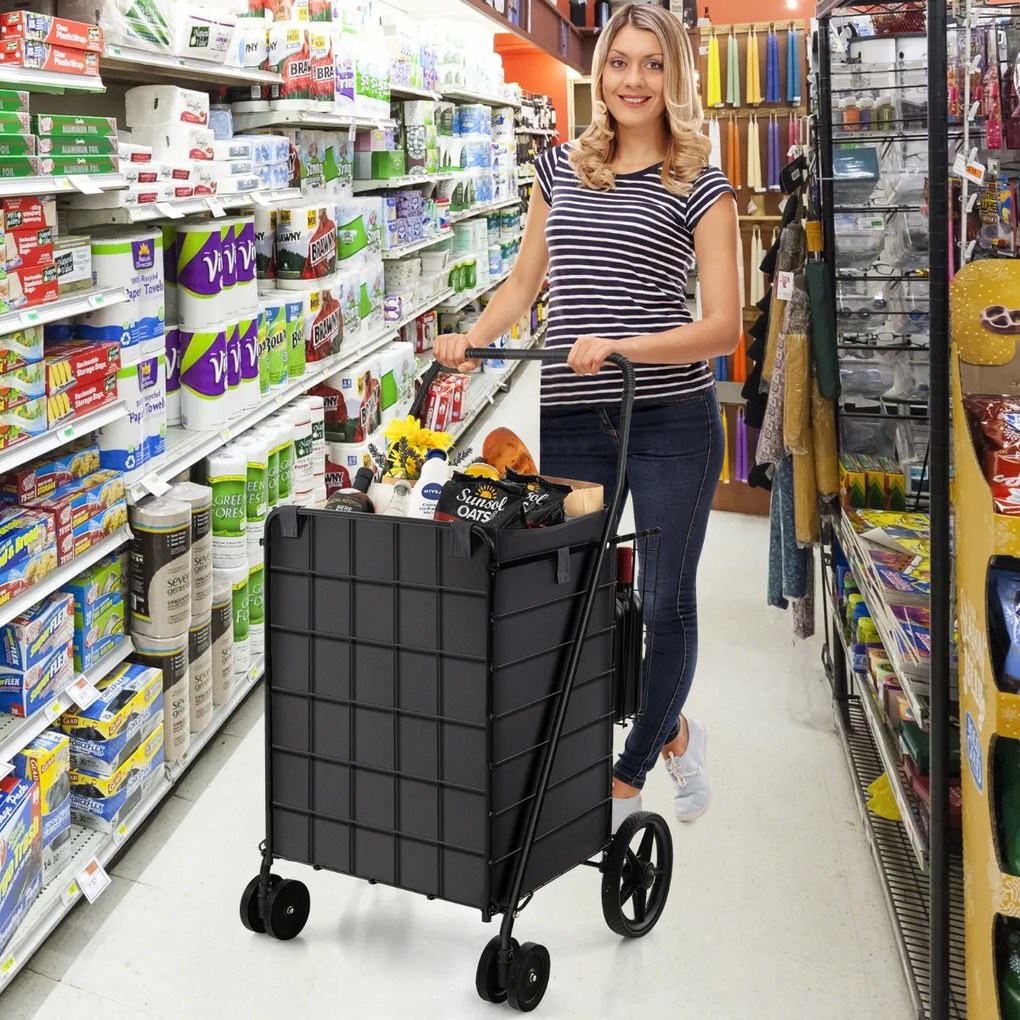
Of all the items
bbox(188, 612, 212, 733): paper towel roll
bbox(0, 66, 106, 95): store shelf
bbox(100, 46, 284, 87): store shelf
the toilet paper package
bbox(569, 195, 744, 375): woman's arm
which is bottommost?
bbox(188, 612, 212, 733): paper towel roll

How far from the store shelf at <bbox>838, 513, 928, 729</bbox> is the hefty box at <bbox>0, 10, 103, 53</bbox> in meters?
1.93

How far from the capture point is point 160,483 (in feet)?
8.85

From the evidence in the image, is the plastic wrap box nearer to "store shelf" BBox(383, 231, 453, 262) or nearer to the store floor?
the store floor

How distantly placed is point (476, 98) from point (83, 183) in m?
5.39

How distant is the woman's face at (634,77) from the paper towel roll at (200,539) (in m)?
1.33

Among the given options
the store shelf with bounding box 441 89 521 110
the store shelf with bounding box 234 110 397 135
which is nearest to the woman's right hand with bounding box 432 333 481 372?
the store shelf with bounding box 234 110 397 135

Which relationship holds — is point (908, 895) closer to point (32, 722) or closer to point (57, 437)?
point (32, 722)

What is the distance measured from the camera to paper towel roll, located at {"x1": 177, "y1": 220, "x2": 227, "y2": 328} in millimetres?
3006

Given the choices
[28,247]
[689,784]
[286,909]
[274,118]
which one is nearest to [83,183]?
[28,247]

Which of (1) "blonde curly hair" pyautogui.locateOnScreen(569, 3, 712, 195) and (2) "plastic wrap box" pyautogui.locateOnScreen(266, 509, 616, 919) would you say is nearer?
(2) "plastic wrap box" pyautogui.locateOnScreen(266, 509, 616, 919)

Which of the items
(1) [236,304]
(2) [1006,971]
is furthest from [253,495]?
(2) [1006,971]

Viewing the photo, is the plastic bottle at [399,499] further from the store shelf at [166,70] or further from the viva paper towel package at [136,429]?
the store shelf at [166,70]

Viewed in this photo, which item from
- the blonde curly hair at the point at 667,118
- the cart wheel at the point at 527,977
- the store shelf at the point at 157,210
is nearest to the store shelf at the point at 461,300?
the store shelf at the point at 157,210

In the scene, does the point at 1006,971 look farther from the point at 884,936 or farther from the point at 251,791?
the point at 251,791
